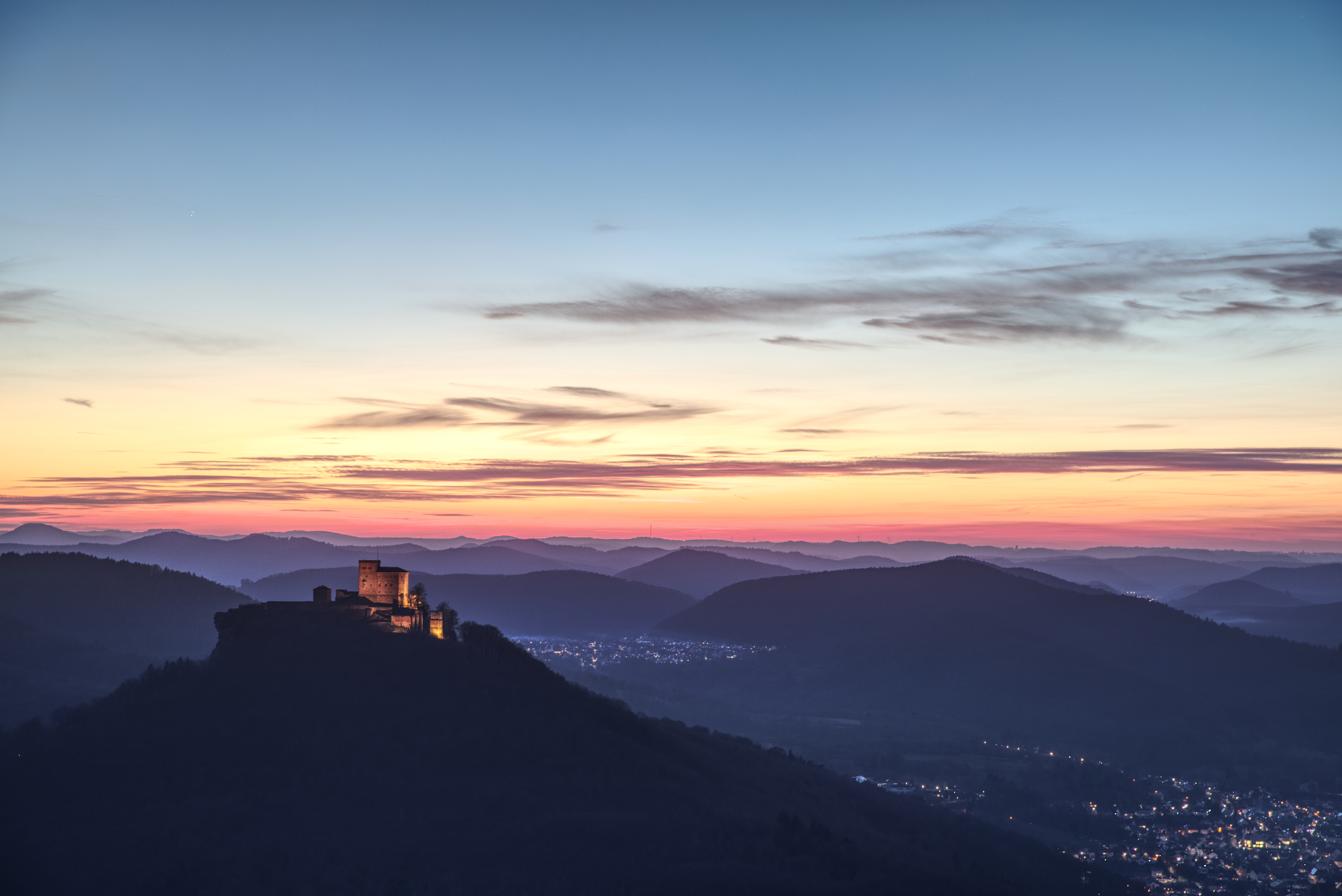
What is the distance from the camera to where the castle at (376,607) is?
143m

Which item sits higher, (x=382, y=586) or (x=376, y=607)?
(x=382, y=586)

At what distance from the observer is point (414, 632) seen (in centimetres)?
14400

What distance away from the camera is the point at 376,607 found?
143 meters

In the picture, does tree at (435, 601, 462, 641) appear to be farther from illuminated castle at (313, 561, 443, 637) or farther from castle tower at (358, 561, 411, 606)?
castle tower at (358, 561, 411, 606)

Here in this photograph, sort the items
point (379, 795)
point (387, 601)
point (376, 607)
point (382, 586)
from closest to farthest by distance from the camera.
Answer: point (379, 795) < point (376, 607) < point (387, 601) < point (382, 586)

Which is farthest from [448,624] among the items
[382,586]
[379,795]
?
[379,795]

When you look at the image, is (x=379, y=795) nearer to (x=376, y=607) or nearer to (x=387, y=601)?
(x=376, y=607)

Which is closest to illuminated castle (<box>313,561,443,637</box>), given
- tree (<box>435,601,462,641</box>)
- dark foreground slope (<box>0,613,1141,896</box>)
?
tree (<box>435,601,462,641</box>)

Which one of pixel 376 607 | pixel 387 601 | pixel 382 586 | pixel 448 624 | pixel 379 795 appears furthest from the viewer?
pixel 448 624

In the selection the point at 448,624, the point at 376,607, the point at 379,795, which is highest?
the point at 376,607

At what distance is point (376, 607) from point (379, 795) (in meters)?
23.4

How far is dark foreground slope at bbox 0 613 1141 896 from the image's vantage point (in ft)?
409

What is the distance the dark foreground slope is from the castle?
6.23 feet

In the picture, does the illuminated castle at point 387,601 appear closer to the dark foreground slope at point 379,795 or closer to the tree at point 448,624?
the tree at point 448,624
